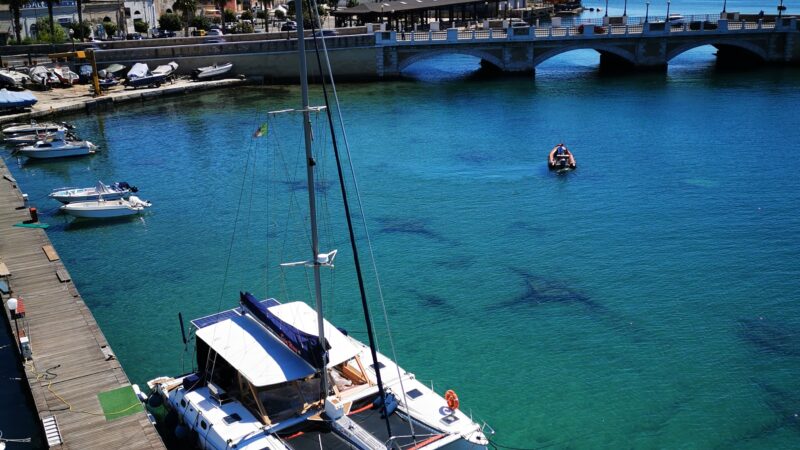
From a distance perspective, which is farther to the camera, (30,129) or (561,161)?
(30,129)

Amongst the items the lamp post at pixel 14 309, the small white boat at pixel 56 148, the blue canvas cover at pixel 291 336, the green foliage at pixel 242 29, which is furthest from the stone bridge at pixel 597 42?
the blue canvas cover at pixel 291 336

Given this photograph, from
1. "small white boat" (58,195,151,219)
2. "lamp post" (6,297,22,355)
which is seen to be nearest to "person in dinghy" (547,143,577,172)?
"small white boat" (58,195,151,219)

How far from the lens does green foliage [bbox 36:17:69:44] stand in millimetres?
112250

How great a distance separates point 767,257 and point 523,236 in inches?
559

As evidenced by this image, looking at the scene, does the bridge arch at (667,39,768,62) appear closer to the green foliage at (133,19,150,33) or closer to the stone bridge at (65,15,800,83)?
the stone bridge at (65,15,800,83)

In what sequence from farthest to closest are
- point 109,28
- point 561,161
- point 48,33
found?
point 109,28 < point 48,33 < point 561,161

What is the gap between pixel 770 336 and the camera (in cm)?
3675

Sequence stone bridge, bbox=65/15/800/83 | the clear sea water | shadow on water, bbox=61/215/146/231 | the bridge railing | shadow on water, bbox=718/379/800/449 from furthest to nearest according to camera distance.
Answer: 1. the bridge railing
2. stone bridge, bbox=65/15/800/83
3. shadow on water, bbox=61/215/146/231
4. the clear sea water
5. shadow on water, bbox=718/379/800/449

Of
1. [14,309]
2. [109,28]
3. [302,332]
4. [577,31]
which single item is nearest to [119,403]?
[302,332]

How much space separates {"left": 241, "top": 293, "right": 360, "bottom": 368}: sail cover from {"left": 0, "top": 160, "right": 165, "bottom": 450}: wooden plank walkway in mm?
5196

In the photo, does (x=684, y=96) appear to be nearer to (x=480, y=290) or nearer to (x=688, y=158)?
(x=688, y=158)

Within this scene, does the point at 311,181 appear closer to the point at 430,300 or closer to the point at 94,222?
the point at 430,300

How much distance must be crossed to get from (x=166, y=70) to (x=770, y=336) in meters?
86.7

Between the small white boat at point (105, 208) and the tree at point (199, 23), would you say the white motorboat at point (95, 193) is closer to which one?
the small white boat at point (105, 208)
